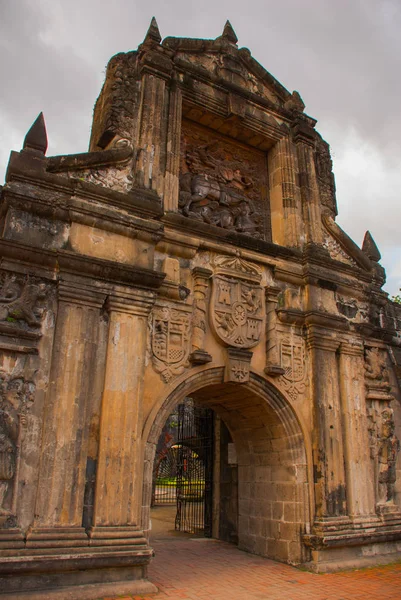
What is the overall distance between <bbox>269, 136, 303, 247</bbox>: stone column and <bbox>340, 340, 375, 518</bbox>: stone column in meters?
2.32

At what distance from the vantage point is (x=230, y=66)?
32.1 feet

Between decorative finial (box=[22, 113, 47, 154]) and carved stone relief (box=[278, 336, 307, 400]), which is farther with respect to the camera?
carved stone relief (box=[278, 336, 307, 400])

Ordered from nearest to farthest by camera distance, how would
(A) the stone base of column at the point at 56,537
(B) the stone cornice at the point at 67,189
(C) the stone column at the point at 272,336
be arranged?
(A) the stone base of column at the point at 56,537
(B) the stone cornice at the point at 67,189
(C) the stone column at the point at 272,336

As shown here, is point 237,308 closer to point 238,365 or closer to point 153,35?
point 238,365

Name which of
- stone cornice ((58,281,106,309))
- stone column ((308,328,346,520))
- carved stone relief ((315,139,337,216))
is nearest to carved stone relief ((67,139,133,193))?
stone cornice ((58,281,106,309))

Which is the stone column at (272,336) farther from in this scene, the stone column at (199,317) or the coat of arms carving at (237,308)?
the stone column at (199,317)

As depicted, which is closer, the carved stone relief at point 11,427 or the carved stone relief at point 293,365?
the carved stone relief at point 11,427

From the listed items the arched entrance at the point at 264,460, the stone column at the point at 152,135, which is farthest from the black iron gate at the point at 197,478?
the stone column at the point at 152,135

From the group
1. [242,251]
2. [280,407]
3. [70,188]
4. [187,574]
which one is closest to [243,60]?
[242,251]

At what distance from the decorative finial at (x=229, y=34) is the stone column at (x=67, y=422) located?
6.67 meters

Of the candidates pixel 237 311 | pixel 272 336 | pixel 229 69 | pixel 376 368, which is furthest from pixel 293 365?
pixel 229 69

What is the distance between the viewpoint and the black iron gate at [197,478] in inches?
435

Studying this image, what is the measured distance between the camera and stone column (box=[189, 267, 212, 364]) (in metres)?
7.29

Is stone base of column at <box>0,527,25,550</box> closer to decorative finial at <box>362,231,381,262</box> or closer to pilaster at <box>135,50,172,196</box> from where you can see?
pilaster at <box>135,50,172,196</box>
